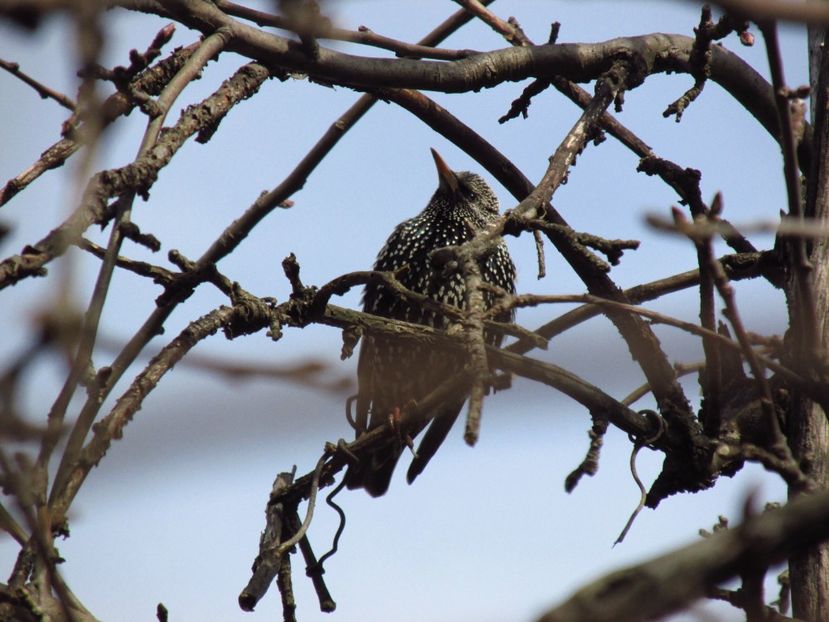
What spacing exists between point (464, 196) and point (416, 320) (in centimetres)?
145

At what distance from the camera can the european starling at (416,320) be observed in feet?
17.6

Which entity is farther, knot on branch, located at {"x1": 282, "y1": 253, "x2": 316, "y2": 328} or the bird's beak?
the bird's beak

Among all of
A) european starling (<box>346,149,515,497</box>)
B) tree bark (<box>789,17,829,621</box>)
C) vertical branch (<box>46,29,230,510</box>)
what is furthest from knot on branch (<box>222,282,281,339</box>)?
european starling (<box>346,149,515,497</box>)

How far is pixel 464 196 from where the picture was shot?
272 inches

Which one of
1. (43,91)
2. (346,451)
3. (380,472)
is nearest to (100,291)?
(43,91)

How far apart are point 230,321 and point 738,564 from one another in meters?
1.87

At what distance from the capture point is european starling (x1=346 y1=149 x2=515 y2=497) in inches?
212

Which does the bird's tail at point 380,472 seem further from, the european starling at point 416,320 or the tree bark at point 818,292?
the tree bark at point 818,292

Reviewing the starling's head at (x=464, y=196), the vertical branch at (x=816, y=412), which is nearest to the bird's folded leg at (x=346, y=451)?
the vertical branch at (x=816, y=412)

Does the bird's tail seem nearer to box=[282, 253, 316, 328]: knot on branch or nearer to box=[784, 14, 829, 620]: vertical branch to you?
box=[282, 253, 316, 328]: knot on branch

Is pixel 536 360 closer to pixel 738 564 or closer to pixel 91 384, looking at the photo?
pixel 91 384

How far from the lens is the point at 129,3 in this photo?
2.59 meters

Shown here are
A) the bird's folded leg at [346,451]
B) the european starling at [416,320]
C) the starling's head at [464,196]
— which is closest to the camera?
the bird's folded leg at [346,451]

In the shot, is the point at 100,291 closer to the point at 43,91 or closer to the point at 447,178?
the point at 43,91
